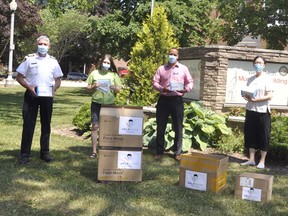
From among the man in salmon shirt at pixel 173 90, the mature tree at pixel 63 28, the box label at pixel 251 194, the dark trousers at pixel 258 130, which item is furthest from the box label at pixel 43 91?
the mature tree at pixel 63 28

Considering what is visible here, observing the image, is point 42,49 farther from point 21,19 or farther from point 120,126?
point 21,19

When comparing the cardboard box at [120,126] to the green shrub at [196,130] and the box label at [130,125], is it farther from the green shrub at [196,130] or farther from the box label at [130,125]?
the green shrub at [196,130]

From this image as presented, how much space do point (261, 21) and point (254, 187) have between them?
14.3 m

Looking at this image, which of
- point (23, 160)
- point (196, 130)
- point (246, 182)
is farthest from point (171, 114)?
point (23, 160)

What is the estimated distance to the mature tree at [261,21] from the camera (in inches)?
688

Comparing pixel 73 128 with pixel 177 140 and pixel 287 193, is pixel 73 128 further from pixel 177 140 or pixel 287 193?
pixel 287 193

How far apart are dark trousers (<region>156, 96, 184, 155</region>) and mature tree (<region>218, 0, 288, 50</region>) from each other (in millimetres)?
11619

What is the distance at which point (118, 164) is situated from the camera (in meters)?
5.27

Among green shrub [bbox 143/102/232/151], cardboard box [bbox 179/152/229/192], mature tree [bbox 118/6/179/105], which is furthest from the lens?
mature tree [bbox 118/6/179/105]

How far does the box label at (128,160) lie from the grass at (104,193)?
0.75ft

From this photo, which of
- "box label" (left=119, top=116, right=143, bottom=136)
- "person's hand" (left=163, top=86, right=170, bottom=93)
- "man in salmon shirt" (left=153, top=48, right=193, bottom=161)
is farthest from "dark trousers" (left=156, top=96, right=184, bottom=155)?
"box label" (left=119, top=116, right=143, bottom=136)

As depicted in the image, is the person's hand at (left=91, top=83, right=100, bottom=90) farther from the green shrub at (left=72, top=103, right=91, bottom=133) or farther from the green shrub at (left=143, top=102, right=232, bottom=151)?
the green shrub at (left=72, top=103, right=91, bottom=133)

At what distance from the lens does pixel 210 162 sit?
16.7ft

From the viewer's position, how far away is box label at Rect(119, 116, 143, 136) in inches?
207
